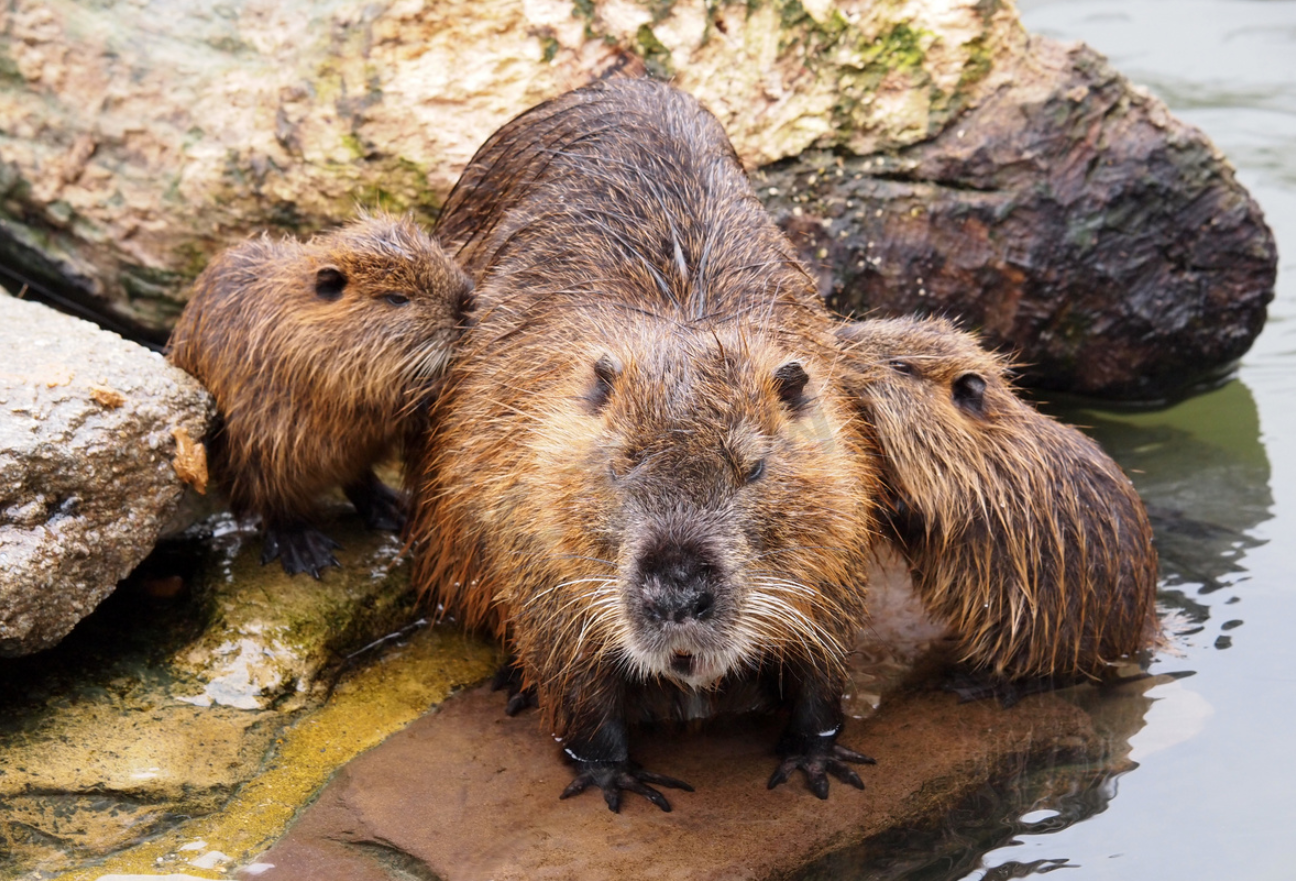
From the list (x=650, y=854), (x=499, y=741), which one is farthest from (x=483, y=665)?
(x=650, y=854)

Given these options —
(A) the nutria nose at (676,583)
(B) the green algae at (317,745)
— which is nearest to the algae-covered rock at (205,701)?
(B) the green algae at (317,745)

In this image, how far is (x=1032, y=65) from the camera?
5.38 meters

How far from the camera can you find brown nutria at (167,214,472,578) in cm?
432

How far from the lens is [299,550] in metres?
4.45

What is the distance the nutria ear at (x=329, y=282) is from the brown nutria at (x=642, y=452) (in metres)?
0.43

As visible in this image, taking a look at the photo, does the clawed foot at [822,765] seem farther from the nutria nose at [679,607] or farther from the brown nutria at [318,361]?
the brown nutria at [318,361]

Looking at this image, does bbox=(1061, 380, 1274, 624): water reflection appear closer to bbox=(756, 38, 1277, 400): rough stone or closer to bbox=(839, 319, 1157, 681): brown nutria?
bbox=(756, 38, 1277, 400): rough stone

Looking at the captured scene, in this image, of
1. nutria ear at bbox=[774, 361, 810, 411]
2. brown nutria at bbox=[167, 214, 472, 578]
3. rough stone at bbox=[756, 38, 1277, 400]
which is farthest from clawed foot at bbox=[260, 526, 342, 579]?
rough stone at bbox=[756, 38, 1277, 400]

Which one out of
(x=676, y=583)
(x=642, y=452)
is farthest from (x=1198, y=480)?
(x=676, y=583)

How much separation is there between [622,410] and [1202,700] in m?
2.00

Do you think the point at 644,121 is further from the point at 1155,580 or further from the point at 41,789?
the point at 41,789

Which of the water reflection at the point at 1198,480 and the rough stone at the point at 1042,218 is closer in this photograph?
the water reflection at the point at 1198,480

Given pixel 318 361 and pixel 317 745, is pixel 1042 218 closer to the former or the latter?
pixel 318 361

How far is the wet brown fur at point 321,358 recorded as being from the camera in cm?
432
